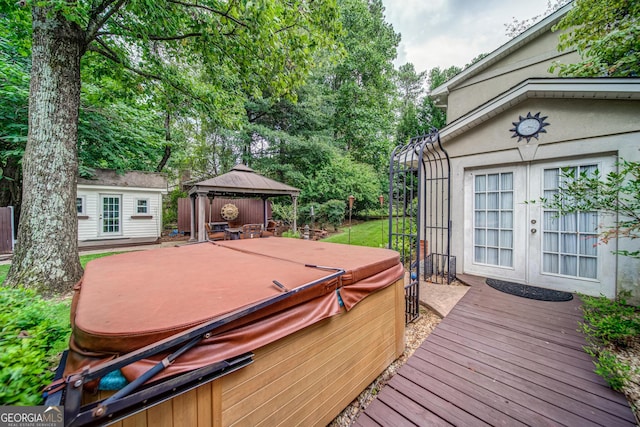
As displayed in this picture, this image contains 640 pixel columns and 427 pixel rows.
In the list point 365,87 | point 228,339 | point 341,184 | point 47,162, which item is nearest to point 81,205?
point 47,162

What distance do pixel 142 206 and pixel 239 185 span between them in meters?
5.16

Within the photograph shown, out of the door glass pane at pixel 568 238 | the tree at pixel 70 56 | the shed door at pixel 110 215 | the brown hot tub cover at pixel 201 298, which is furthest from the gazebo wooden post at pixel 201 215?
the door glass pane at pixel 568 238

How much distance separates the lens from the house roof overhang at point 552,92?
3.15 m

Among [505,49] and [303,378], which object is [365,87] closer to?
[505,49]

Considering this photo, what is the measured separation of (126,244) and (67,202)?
657cm

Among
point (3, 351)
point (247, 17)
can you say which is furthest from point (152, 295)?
point (247, 17)

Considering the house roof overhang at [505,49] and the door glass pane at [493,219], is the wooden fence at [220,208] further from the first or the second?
the door glass pane at [493,219]

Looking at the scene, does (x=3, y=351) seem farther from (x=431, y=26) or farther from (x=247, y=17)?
(x=431, y=26)

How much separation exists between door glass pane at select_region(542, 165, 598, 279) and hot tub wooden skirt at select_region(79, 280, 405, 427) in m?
3.36

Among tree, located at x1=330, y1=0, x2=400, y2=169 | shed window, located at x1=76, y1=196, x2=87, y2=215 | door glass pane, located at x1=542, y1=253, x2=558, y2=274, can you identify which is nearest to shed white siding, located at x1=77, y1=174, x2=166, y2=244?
shed window, located at x1=76, y1=196, x2=87, y2=215

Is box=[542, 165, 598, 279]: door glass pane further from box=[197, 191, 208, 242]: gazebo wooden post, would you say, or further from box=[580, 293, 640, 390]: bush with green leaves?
box=[197, 191, 208, 242]: gazebo wooden post

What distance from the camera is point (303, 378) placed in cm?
164

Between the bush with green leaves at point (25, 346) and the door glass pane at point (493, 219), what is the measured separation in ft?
18.7

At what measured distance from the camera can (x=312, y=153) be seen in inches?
551
